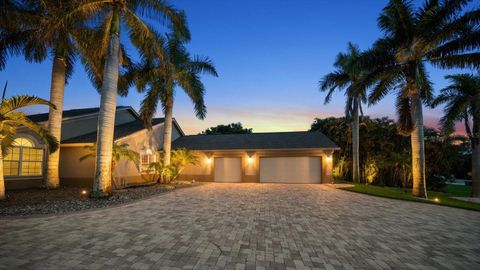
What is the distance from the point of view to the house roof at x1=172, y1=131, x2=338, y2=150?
1853 cm

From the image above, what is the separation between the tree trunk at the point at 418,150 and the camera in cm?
1196

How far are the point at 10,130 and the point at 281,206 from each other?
1133cm

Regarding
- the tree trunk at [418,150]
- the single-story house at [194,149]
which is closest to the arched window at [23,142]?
the single-story house at [194,149]

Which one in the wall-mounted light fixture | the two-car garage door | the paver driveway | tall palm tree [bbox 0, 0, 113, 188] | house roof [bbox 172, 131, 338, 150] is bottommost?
the paver driveway

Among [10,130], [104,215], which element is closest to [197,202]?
[104,215]

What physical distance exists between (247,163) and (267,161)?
68.7 inches

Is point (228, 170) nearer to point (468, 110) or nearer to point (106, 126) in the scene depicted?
point (106, 126)

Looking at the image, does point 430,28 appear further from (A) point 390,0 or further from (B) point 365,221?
(B) point 365,221

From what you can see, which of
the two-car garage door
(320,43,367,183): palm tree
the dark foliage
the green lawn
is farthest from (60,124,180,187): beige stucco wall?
the dark foliage

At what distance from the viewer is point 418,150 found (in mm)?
12141

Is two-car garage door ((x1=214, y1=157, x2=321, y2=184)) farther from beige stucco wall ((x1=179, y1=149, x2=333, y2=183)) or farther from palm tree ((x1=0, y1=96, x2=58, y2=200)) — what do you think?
palm tree ((x1=0, y1=96, x2=58, y2=200))

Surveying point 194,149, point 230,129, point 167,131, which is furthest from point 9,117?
point 230,129

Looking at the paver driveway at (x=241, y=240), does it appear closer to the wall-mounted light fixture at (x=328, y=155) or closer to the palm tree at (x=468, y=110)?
the palm tree at (x=468, y=110)

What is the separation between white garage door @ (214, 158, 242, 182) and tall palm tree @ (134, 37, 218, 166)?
4788 mm
